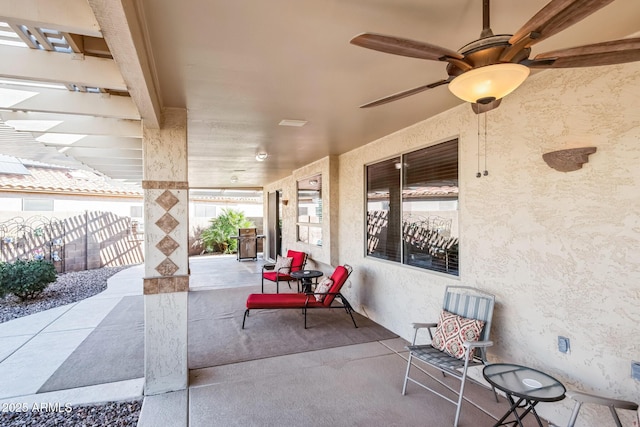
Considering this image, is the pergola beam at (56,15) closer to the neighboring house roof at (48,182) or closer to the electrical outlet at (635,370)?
the electrical outlet at (635,370)

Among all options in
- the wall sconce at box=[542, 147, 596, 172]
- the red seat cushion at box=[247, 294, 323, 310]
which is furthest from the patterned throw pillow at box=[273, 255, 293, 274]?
the wall sconce at box=[542, 147, 596, 172]

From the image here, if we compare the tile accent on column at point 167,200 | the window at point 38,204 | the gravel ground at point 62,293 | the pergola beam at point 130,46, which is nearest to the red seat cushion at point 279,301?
the tile accent on column at point 167,200

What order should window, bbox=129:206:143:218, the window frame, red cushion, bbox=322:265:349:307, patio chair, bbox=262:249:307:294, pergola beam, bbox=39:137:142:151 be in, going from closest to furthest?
pergola beam, bbox=39:137:142:151, red cushion, bbox=322:265:349:307, patio chair, bbox=262:249:307:294, the window frame, window, bbox=129:206:143:218

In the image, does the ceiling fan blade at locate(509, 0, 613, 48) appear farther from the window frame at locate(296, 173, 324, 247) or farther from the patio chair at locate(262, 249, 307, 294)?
the patio chair at locate(262, 249, 307, 294)

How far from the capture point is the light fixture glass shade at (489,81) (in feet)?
4.32

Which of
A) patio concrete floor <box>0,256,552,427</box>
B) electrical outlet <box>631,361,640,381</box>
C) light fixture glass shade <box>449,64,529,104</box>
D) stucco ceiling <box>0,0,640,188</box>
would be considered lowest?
patio concrete floor <box>0,256,552,427</box>

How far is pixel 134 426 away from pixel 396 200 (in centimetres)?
360

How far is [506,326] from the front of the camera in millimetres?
2814

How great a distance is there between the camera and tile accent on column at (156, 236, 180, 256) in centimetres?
307

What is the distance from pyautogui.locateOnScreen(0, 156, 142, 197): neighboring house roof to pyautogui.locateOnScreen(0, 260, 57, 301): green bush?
10.9 ft

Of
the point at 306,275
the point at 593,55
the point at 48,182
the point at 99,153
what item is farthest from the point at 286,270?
the point at 48,182

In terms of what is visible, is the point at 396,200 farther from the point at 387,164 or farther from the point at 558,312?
the point at 558,312

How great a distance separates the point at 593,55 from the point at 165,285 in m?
3.41

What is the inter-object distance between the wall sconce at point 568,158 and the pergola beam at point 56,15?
2.95 meters
